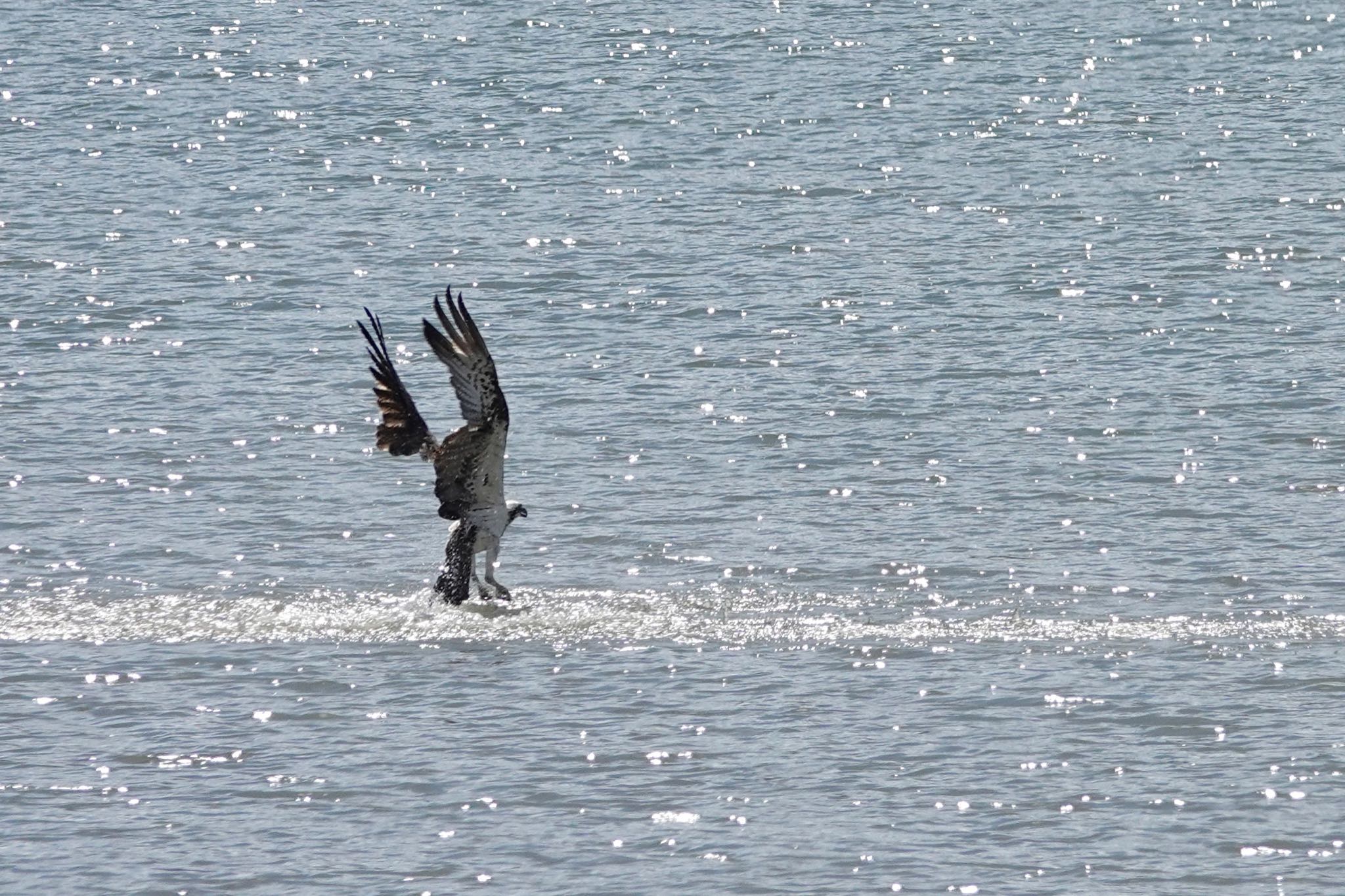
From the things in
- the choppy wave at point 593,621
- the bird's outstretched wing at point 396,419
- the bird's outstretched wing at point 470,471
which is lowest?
the choppy wave at point 593,621

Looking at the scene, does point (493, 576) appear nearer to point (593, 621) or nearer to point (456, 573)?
point (456, 573)

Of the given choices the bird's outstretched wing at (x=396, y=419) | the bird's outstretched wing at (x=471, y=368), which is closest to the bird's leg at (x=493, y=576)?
the bird's outstretched wing at (x=396, y=419)

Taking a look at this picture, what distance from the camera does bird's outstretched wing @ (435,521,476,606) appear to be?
48.6 feet

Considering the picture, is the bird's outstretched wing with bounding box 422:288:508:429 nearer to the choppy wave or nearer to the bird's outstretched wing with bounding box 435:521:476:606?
the bird's outstretched wing with bounding box 435:521:476:606

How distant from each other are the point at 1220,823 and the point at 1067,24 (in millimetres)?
24234

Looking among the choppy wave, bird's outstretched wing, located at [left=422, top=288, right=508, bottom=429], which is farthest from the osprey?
the choppy wave

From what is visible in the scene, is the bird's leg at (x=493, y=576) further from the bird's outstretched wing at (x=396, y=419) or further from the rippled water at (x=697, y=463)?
the bird's outstretched wing at (x=396, y=419)

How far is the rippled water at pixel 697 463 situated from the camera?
11695 mm

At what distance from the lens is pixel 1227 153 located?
89.1ft

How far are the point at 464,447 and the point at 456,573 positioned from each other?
0.79 meters

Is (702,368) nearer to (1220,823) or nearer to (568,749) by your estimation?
(568,749)

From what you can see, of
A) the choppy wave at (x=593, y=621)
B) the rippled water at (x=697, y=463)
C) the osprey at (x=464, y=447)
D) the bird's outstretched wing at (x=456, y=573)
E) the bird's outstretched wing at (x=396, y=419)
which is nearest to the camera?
the rippled water at (x=697, y=463)

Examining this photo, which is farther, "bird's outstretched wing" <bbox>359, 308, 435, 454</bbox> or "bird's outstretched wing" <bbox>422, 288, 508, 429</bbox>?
"bird's outstretched wing" <bbox>359, 308, 435, 454</bbox>

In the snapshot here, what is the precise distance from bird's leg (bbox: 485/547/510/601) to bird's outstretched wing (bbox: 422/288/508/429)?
110 centimetres
